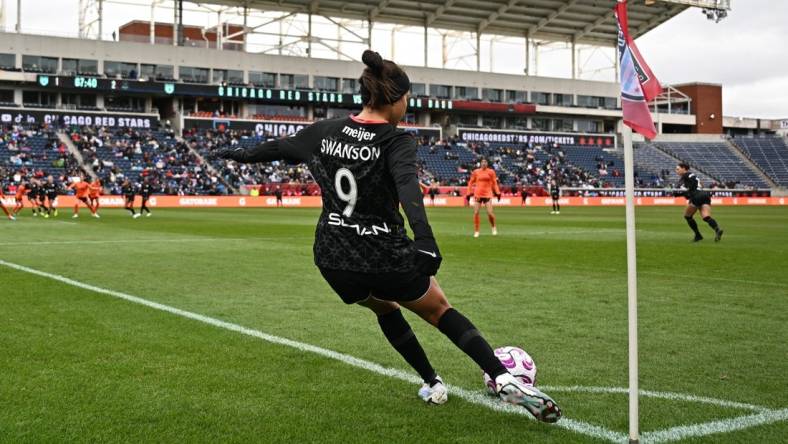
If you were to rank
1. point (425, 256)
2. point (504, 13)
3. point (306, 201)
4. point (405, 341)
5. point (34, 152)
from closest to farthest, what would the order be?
point (425, 256) < point (405, 341) < point (306, 201) < point (34, 152) < point (504, 13)

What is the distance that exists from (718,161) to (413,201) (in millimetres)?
84604

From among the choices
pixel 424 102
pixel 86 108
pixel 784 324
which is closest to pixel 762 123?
pixel 424 102

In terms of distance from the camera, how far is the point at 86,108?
6397 centimetres

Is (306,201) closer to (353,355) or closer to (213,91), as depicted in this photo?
(213,91)

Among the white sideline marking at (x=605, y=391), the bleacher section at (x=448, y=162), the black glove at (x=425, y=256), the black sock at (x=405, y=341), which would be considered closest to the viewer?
the black glove at (x=425, y=256)

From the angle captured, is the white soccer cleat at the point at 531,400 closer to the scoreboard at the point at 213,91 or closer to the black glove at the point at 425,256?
the black glove at the point at 425,256

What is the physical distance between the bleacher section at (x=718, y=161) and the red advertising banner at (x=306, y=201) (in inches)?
335

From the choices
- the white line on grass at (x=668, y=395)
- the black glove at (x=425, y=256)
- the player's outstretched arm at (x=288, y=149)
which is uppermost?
the player's outstretched arm at (x=288, y=149)

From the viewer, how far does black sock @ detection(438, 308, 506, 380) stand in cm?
435

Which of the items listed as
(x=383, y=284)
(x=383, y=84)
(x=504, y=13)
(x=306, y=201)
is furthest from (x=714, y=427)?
(x=504, y=13)

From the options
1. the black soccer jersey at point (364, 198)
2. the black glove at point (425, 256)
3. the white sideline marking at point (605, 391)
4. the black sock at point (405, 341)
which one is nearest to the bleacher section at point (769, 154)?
the white sideline marking at point (605, 391)

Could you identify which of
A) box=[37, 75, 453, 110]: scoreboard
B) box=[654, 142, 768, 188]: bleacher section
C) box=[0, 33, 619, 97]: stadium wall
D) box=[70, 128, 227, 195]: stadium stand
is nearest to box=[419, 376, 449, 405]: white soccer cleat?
box=[70, 128, 227, 195]: stadium stand

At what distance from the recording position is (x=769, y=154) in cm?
8238

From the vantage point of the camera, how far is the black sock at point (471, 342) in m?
4.35
